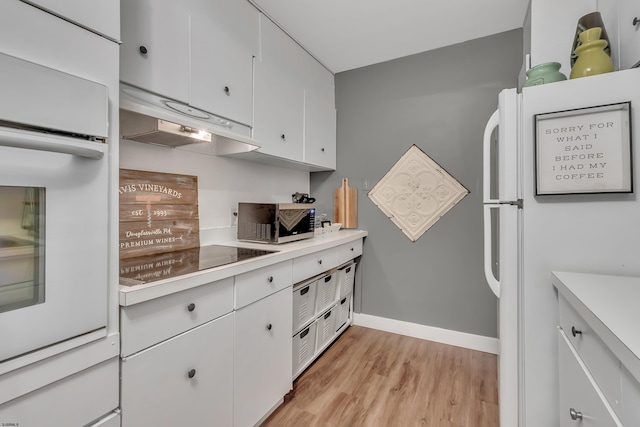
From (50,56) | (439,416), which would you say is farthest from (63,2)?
(439,416)

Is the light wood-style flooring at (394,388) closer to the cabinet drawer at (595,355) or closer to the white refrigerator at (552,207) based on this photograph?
the white refrigerator at (552,207)

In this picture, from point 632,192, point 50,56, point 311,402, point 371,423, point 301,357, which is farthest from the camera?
point 301,357

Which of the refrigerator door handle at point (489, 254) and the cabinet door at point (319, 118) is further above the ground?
the cabinet door at point (319, 118)

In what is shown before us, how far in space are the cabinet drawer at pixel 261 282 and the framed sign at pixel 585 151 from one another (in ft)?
4.08

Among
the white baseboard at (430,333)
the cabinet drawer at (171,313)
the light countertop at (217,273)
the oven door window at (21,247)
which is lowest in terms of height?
the white baseboard at (430,333)

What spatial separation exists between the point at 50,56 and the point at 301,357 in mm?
1905

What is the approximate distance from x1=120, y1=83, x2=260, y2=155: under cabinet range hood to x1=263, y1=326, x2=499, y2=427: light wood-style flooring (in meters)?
1.58

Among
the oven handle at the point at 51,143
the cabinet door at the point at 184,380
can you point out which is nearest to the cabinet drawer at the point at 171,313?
the cabinet door at the point at 184,380

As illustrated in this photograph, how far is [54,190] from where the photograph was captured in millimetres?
726

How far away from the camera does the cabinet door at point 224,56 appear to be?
1.42m

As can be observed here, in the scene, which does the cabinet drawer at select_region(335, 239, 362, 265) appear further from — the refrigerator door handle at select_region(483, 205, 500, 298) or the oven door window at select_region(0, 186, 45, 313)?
the oven door window at select_region(0, 186, 45, 313)

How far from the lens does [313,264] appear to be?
1931 mm

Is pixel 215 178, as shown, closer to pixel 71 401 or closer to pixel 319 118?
pixel 319 118

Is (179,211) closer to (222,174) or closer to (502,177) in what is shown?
(222,174)
